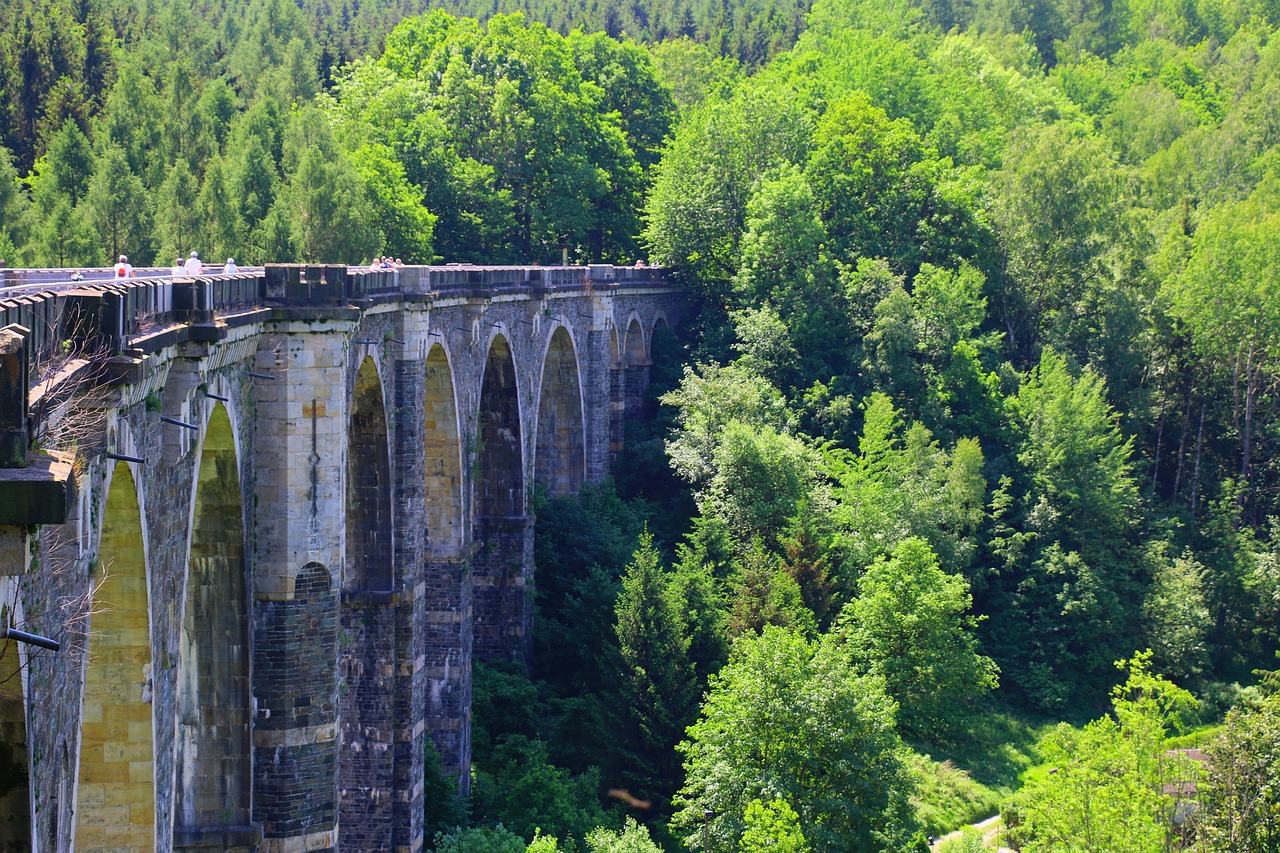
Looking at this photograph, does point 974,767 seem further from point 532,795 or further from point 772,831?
point 772,831

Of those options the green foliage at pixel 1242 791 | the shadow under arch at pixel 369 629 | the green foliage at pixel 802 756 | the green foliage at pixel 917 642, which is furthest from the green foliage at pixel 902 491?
the shadow under arch at pixel 369 629

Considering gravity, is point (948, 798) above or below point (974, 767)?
below

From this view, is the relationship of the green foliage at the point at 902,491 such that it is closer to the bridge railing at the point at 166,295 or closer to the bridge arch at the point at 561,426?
the bridge arch at the point at 561,426

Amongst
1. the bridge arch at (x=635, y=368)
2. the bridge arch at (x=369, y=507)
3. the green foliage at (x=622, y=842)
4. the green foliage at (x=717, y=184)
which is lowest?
the green foliage at (x=622, y=842)

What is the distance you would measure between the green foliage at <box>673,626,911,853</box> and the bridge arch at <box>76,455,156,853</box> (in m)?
15.9

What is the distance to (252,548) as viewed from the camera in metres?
22.7

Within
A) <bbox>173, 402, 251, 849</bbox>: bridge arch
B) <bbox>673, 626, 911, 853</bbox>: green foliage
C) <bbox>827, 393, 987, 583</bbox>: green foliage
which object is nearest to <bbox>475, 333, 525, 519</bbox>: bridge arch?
<bbox>827, 393, 987, 583</bbox>: green foliage

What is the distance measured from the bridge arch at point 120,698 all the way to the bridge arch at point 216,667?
4.48m

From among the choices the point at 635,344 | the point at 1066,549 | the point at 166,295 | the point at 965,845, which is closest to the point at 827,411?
the point at 635,344

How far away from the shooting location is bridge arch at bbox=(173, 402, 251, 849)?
21609 mm

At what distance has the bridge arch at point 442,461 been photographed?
34719 mm

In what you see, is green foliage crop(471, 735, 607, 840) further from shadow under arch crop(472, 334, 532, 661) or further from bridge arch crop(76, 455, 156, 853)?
bridge arch crop(76, 455, 156, 853)

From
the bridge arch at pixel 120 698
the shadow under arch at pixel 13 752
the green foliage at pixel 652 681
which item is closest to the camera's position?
the shadow under arch at pixel 13 752

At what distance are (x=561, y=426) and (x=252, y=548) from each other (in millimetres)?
29186
